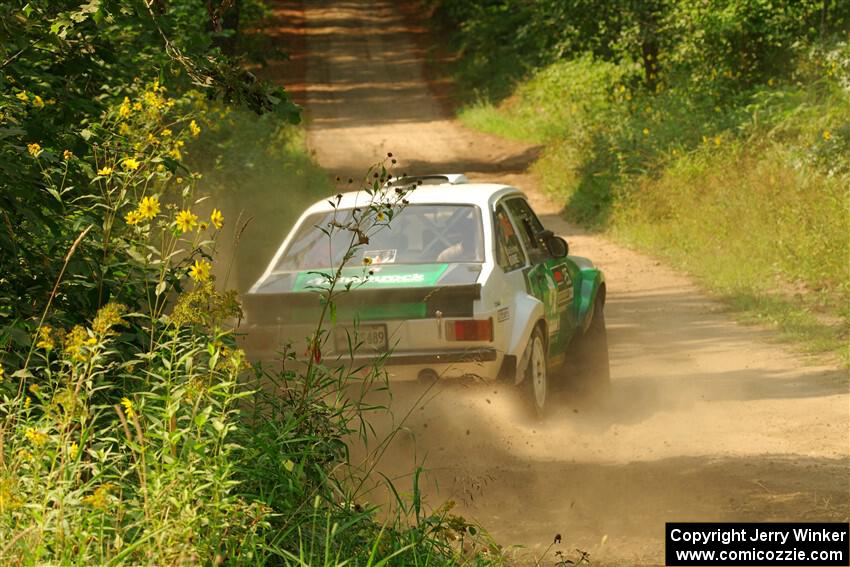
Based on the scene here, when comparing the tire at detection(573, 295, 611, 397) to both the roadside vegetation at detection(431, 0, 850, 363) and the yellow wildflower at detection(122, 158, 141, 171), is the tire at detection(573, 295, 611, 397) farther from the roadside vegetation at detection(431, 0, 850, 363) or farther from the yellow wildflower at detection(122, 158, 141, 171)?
the yellow wildflower at detection(122, 158, 141, 171)

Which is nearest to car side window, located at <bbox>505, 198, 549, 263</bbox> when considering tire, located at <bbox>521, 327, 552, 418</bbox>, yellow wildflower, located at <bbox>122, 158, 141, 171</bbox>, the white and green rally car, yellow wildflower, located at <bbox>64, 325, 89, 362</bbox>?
the white and green rally car

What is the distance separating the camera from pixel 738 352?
485 inches

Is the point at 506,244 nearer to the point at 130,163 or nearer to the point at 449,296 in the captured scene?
the point at 449,296

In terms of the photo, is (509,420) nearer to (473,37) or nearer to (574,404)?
(574,404)

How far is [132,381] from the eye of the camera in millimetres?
5453

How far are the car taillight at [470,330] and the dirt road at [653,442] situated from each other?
0.52 meters

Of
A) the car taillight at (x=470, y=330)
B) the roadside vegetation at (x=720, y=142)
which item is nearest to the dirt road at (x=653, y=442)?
the car taillight at (x=470, y=330)

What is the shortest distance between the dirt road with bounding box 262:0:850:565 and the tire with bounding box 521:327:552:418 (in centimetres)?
13

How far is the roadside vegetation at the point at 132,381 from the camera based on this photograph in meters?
4.41

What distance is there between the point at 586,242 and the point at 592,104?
8325mm

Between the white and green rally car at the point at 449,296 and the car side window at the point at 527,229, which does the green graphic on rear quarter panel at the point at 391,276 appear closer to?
the white and green rally car at the point at 449,296

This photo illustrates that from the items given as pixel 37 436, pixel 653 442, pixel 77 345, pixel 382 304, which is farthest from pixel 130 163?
pixel 653 442

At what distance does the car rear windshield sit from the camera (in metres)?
9.13

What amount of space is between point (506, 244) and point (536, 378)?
0.96 meters
